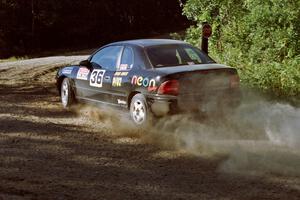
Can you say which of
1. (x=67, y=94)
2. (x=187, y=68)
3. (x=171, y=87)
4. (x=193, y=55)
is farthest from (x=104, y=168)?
(x=67, y=94)

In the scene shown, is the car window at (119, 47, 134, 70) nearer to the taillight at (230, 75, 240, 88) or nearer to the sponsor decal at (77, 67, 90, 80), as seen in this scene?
the sponsor decal at (77, 67, 90, 80)

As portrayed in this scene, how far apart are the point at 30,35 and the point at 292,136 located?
93.0 feet

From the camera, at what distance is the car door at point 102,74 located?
9.85m

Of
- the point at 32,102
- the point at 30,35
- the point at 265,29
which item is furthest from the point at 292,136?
the point at 30,35

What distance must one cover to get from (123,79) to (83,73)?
5.19ft

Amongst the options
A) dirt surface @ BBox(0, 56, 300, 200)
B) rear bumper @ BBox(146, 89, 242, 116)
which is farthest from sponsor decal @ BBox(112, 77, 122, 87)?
rear bumper @ BBox(146, 89, 242, 116)

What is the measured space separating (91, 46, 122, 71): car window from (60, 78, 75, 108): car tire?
96 cm

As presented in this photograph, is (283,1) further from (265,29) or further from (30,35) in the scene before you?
(30,35)

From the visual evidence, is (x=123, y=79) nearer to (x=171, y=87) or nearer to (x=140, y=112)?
(x=140, y=112)

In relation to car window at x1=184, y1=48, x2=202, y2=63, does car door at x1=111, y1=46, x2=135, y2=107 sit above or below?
below

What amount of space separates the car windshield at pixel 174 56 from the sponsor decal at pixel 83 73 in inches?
70.3

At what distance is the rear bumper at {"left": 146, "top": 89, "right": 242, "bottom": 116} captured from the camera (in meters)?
8.38

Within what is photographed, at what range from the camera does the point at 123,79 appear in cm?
938

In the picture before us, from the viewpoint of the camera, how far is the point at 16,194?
5.63m
